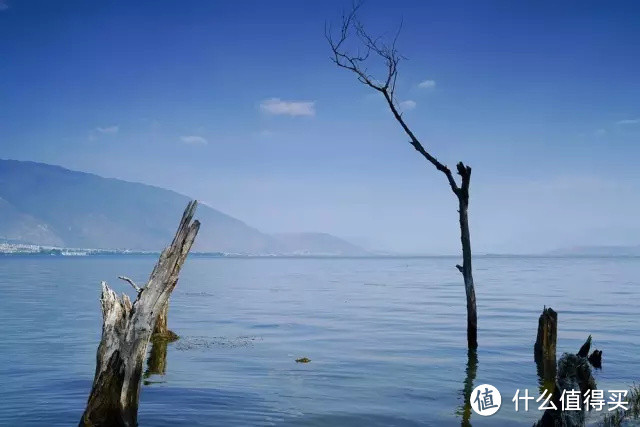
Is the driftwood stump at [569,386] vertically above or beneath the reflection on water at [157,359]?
above

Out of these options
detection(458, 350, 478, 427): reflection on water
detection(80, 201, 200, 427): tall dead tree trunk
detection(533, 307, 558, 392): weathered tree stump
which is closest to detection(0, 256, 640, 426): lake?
detection(458, 350, 478, 427): reflection on water

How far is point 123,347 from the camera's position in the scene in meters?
11.7

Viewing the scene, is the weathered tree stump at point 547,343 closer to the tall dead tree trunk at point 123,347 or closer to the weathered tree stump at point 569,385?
the weathered tree stump at point 569,385

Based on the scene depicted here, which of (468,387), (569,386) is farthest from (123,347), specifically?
(468,387)

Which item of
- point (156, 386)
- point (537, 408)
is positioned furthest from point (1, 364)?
point (537, 408)

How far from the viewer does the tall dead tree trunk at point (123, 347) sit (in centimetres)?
1164

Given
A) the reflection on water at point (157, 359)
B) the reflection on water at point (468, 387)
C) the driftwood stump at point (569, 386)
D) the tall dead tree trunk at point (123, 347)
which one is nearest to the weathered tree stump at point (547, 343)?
the reflection on water at point (468, 387)

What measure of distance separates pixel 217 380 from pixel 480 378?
803 cm
